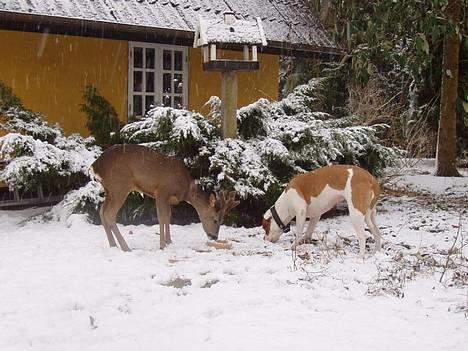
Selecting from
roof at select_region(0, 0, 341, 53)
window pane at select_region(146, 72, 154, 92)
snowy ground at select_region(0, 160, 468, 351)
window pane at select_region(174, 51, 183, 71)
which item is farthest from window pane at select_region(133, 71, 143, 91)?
snowy ground at select_region(0, 160, 468, 351)

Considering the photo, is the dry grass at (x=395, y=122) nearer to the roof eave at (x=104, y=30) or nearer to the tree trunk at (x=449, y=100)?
the tree trunk at (x=449, y=100)

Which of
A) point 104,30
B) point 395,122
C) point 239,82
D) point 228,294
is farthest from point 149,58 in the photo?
point 228,294

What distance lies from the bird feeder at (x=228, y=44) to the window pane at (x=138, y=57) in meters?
3.53

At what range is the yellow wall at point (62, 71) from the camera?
444 inches

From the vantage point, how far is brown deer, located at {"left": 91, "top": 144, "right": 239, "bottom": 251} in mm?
7336

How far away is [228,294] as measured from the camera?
16.9ft

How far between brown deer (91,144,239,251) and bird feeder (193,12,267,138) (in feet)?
5.94

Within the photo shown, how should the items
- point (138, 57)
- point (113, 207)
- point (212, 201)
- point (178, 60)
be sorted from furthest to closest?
point (178, 60)
point (138, 57)
point (212, 201)
point (113, 207)

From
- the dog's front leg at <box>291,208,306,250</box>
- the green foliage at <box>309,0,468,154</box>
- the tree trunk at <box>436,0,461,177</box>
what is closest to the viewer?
the dog's front leg at <box>291,208,306,250</box>

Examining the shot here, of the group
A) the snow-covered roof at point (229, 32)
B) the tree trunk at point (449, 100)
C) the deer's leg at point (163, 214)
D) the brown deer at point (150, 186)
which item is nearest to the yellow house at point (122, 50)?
the snow-covered roof at point (229, 32)

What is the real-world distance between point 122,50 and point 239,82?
307 cm

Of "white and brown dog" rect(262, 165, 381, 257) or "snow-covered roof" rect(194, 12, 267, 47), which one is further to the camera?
"snow-covered roof" rect(194, 12, 267, 47)

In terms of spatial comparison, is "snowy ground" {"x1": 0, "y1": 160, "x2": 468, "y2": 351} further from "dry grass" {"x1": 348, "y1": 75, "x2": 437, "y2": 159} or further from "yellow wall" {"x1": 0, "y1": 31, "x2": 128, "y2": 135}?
"dry grass" {"x1": 348, "y1": 75, "x2": 437, "y2": 159}

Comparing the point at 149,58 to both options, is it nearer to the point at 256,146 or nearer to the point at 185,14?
the point at 185,14
